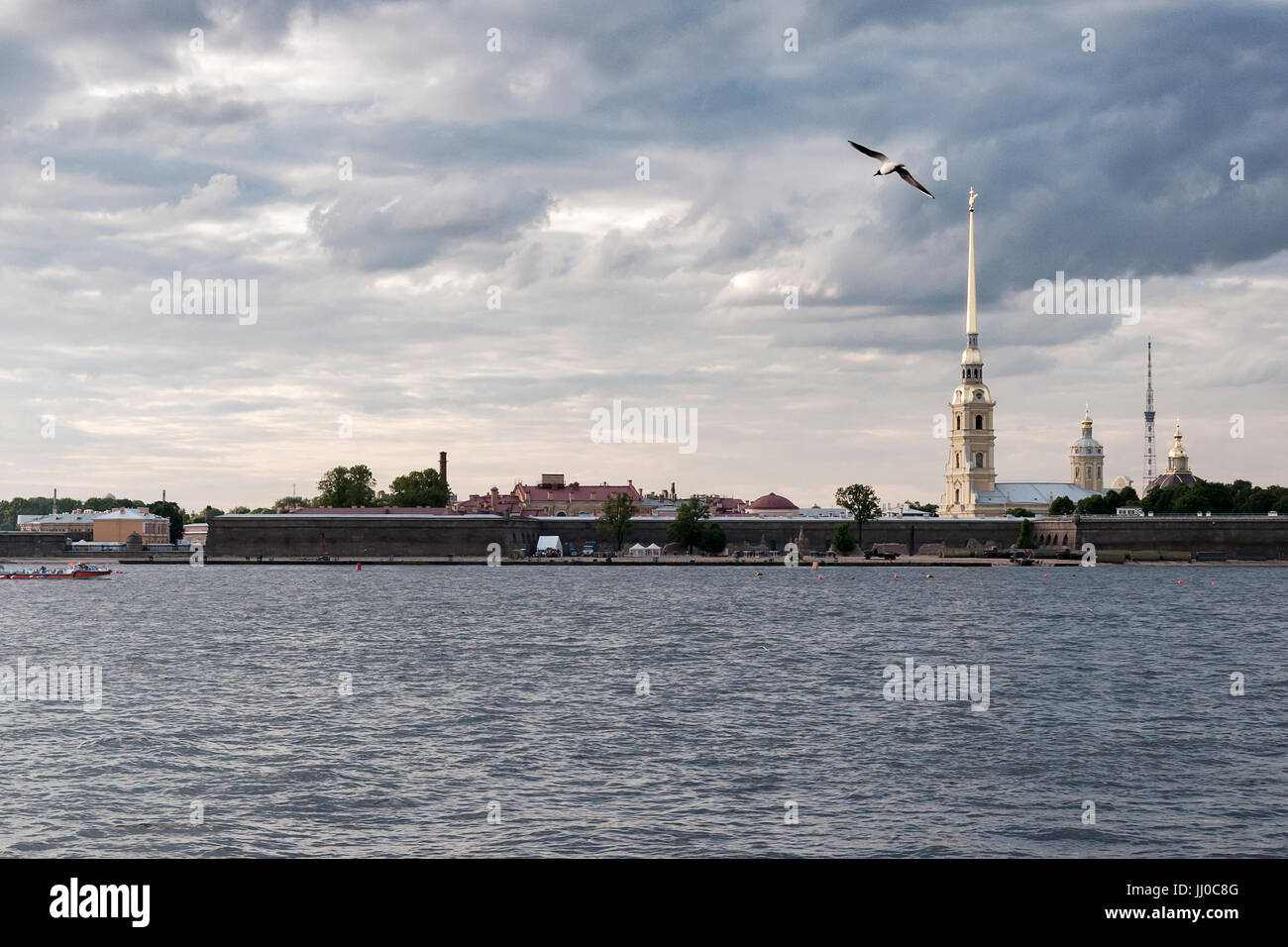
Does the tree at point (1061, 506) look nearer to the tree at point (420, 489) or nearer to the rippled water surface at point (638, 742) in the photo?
the tree at point (420, 489)

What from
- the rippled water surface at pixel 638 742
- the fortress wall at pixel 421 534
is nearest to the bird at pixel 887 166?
the rippled water surface at pixel 638 742

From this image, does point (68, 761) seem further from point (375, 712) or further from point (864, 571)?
point (864, 571)

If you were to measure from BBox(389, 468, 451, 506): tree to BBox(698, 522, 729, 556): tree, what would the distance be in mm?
30418

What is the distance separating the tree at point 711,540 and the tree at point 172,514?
70429 mm

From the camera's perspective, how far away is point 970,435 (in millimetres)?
161625

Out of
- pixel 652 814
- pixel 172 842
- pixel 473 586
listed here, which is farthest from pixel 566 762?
pixel 473 586

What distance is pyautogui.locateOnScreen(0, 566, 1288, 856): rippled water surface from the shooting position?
14.6 m

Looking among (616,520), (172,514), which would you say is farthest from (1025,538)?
(172,514)

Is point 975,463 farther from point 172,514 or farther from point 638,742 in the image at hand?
point 638,742

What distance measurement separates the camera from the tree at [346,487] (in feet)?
439

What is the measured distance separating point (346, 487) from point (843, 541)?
52.3 meters

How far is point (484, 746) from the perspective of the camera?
20.3m
